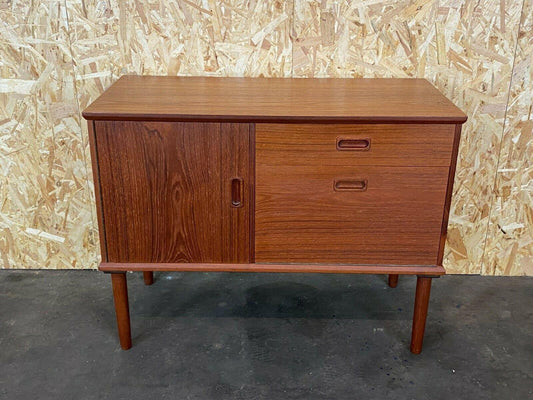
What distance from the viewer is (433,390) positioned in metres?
1.84

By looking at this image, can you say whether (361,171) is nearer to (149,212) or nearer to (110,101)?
(149,212)

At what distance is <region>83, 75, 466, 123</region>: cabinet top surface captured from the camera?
1.66 meters

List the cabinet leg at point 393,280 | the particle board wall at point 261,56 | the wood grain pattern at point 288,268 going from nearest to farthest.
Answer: the wood grain pattern at point 288,268 → the particle board wall at point 261,56 → the cabinet leg at point 393,280

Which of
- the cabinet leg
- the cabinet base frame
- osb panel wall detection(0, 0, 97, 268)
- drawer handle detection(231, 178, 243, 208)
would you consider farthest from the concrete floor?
drawer handle detection(231, 178, 243, 208)

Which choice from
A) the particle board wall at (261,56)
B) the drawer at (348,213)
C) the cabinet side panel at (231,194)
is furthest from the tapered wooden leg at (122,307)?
the particle board wall at (261,56)

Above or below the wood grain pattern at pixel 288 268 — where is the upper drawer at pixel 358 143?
above

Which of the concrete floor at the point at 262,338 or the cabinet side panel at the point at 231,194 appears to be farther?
the concrete floor at the point at 262,338

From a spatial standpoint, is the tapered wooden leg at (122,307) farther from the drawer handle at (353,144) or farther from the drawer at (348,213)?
the drawer handle at (353,144)

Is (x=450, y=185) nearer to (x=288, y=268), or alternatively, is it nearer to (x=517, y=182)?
(x=288, y=268)

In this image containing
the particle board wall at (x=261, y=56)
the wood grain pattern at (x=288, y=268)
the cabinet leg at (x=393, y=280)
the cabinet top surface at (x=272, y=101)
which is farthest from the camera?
the cabinet leg at (x=393, y=280)

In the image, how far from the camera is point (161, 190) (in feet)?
5.81

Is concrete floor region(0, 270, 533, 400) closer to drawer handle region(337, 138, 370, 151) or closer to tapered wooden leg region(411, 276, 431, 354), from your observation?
tapered wooden leg region(411, 276, 431, 354)

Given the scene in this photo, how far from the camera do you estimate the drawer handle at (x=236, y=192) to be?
5.76 ft

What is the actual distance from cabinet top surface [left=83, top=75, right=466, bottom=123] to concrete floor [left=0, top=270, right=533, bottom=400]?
2.68 ft
